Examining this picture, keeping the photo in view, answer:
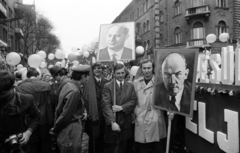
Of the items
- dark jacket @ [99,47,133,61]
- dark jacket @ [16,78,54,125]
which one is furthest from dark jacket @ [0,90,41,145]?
dark jacket @ [99,47,133,61]

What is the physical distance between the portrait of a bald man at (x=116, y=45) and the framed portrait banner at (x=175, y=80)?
0.89m

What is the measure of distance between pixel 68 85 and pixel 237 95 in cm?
208

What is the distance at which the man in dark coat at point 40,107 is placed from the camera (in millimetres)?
3748

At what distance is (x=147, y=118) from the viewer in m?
3.46

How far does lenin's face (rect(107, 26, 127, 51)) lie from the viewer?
4250 millimetres

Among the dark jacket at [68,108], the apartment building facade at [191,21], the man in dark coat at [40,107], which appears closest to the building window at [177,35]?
the apartment building facade at [191,21]

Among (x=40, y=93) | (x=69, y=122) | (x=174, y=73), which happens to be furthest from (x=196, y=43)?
(x=69, y=122)

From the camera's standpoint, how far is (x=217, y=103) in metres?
2.87

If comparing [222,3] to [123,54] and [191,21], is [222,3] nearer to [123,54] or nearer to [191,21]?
[191,21]

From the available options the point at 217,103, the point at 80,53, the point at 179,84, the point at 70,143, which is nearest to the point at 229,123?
the point at 217,103

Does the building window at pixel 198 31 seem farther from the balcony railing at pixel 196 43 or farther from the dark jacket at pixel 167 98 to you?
the dark jacket at pixel 167 98

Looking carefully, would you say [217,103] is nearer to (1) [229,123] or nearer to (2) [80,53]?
(1) [229,123]

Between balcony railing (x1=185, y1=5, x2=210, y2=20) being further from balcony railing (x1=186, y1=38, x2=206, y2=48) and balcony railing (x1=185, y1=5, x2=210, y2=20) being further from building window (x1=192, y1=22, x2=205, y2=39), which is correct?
balcony railing (x1=186, y1=38, x2=206, y2=48)

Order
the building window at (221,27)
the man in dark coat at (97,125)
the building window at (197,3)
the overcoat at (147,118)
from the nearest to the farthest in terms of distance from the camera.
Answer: the overcoat at (147,118) < the man in dark coat at (97,125) < the building window at (221,27) < the building window at (197,3)
